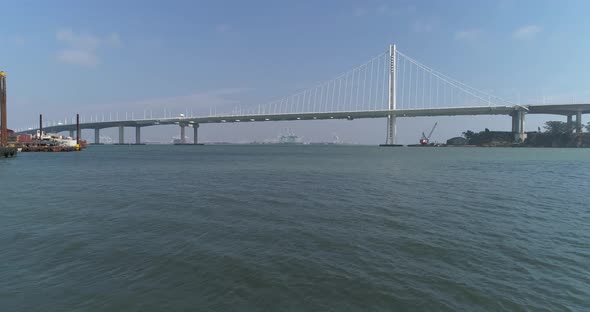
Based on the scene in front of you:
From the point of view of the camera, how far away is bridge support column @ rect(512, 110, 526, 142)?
9400cm

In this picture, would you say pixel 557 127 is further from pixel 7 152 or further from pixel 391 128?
pixel 7 152

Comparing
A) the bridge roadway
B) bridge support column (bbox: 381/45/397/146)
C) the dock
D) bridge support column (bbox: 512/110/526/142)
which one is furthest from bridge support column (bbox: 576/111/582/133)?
the dock

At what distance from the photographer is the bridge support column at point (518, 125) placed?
94.0 m

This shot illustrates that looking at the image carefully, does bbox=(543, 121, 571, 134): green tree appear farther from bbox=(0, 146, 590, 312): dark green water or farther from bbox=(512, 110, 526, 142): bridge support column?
bbox=(0, 146, 590, 312): dark green water

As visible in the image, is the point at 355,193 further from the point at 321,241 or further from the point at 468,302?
the point at 468,302

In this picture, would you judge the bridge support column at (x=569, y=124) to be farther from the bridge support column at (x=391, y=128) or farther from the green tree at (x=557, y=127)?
the bridge support column at (x=391, y=128)

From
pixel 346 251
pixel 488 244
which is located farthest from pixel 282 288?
pixel 488 244

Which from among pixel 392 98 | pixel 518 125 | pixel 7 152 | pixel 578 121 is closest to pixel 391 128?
Result: pixel 392 98

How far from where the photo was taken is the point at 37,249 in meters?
6.88

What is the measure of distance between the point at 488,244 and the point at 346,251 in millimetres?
3460

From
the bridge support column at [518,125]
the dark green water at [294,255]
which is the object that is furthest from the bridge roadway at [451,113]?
the dark green water at [294,255]

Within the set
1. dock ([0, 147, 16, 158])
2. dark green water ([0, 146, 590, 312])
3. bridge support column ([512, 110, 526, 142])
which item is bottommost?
dark green water ([0, 146, 590, 312])

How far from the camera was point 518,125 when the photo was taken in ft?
313

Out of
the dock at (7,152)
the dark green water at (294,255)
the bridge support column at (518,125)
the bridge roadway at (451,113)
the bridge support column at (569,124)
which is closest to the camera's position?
the dark green water at (294,255)
